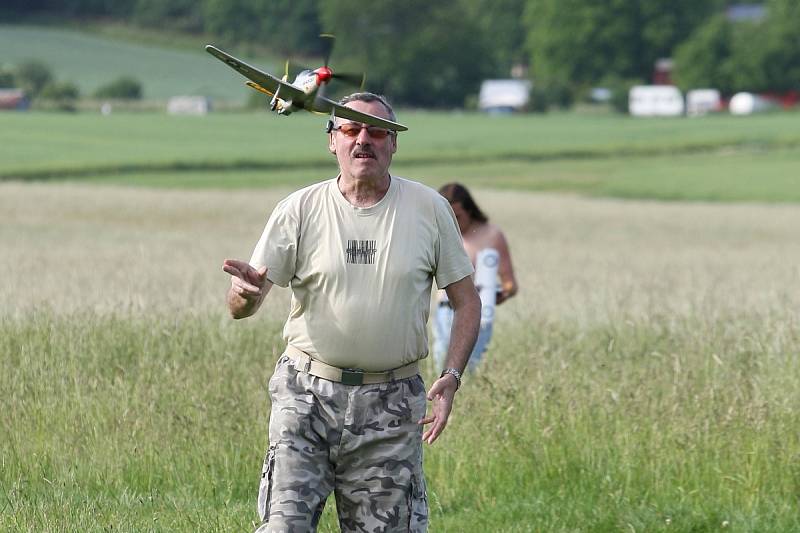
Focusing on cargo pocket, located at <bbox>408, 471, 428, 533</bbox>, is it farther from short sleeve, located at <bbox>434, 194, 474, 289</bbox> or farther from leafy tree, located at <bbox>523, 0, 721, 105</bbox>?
leafy tree, located at <bbox>523, 0, 721, 105</bbox>

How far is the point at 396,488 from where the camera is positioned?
5.82 meters

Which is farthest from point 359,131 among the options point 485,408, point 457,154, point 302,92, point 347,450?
point 457,154

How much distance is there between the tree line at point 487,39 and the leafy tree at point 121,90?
700 inches

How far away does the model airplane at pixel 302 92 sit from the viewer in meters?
5.46

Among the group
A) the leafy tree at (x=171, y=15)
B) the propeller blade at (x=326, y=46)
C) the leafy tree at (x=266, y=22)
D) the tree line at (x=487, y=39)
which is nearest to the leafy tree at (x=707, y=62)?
the tree line at (x=487, y=39)

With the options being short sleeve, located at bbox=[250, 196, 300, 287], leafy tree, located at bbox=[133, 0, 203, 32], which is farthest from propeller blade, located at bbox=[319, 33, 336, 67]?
leafy tree, located at bbox=[133, 0, 203, 32]

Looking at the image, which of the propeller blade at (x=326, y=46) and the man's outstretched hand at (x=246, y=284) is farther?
the propeller blade at (x=326, y=46)

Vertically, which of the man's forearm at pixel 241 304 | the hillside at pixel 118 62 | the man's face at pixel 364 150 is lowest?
the hillside at pixel 118 62

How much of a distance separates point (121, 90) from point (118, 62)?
79.0 feet

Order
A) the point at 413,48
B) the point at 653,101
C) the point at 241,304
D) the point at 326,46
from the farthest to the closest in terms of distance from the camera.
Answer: the point at 413,48, the point at 653,101, the point at 326,46, the point at 241,304

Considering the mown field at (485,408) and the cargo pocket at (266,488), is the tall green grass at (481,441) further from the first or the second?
the cargo pocket at (266,488)

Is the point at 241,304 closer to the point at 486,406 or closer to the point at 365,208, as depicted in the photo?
the point at 365,208

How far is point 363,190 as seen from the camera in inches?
228

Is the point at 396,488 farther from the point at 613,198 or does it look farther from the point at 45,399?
the point at 613,198
